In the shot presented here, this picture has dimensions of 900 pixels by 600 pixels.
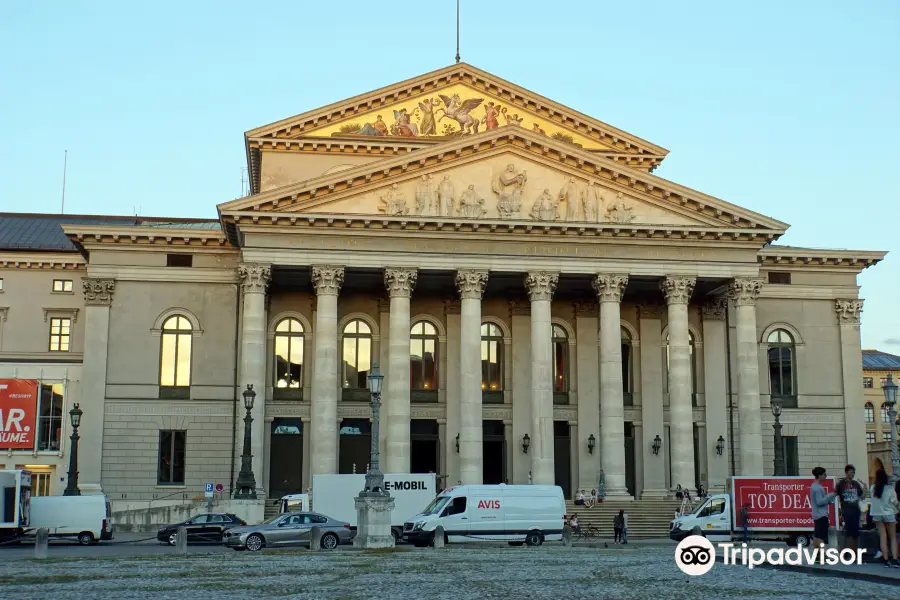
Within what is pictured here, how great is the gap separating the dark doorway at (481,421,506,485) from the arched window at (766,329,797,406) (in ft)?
46.9

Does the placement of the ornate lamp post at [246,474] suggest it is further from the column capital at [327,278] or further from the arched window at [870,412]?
the arched window at [870,412]

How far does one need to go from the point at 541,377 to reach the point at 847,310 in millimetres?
18624

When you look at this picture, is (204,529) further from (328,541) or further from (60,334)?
(60,334)

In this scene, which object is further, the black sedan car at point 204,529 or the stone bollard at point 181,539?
the black sedan car at point 204,529

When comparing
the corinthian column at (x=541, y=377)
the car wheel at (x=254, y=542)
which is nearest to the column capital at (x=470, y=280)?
the corinthian column at (x=541, y=377)

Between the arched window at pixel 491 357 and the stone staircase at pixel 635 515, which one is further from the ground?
the arched window at pixel 491 357

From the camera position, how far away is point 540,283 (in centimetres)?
5134

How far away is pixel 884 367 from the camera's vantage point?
415ft

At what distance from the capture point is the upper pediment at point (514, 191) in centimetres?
5047

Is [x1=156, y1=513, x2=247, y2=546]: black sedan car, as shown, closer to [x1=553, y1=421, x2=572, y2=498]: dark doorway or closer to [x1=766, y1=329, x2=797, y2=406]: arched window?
[x1=553, y1=421, x2=572, y2=498]: dark doorway

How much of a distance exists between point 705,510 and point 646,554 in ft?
29.0

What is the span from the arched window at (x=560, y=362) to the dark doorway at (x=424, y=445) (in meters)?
6.30


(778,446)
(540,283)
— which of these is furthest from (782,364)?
(540,283)

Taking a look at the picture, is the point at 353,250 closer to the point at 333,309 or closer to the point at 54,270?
the point at 333,309
